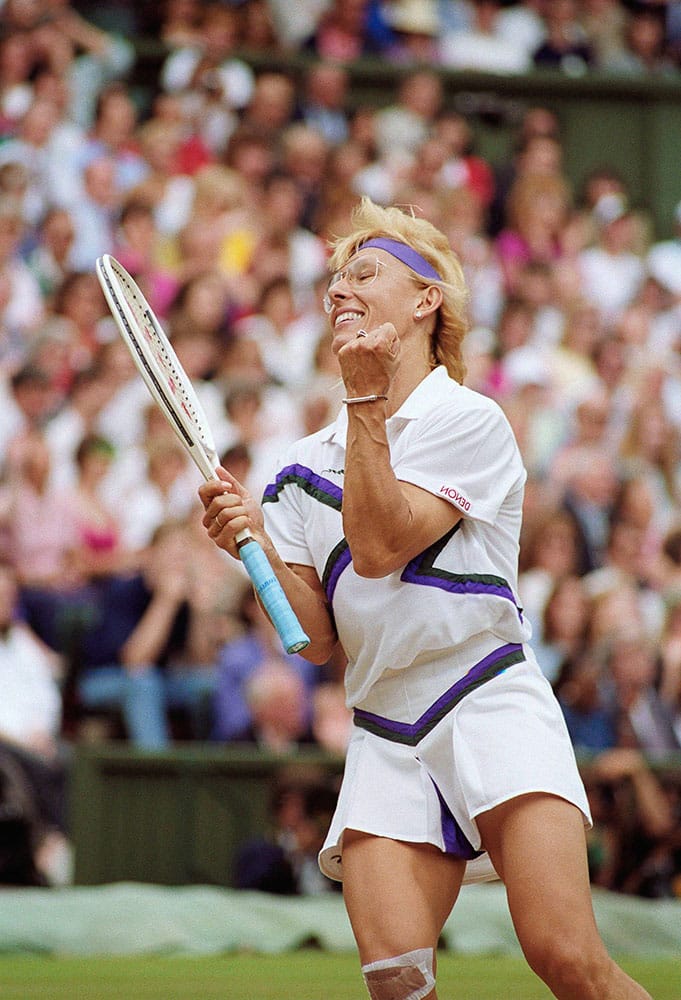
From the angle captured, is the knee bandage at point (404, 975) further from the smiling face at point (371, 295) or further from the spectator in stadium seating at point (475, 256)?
the spectator in stadium seating at point (475, 256)

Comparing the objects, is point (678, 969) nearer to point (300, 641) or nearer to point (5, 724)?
point (5, 724)

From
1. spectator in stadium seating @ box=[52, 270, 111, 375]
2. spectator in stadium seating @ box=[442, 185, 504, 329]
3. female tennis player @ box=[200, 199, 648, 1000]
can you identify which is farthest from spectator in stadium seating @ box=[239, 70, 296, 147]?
female tennis player @ box=[200, 199, 648, 1000]

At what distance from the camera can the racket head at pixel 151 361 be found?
3.99 metres

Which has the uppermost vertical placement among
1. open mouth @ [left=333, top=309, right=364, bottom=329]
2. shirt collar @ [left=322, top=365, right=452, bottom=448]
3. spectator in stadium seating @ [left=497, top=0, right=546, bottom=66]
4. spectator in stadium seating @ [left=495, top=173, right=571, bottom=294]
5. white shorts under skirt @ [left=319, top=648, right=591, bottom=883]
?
spectator in stadium seating @ [left=497, top=0, right=546, bottom=66]

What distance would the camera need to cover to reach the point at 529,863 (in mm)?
3377

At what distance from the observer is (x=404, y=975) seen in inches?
134

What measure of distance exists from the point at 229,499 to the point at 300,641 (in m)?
0.42

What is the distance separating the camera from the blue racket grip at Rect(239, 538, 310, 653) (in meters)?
3.53

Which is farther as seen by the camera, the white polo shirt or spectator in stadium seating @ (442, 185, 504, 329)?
spectator in stadium seating @ (442, 185, 504, 329)

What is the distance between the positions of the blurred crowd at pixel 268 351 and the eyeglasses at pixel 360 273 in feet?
15.3

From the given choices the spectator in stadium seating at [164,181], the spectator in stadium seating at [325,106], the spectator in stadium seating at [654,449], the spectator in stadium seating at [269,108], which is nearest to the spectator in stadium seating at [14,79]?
the spectator in stadium seating at [164,181]

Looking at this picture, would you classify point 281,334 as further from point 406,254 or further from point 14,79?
point 406,254

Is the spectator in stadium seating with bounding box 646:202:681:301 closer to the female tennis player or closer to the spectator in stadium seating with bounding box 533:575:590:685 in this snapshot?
the spectator in stadium seating with bounding box 533:575:590:685

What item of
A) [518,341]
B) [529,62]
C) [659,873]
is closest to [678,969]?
[659,873]
